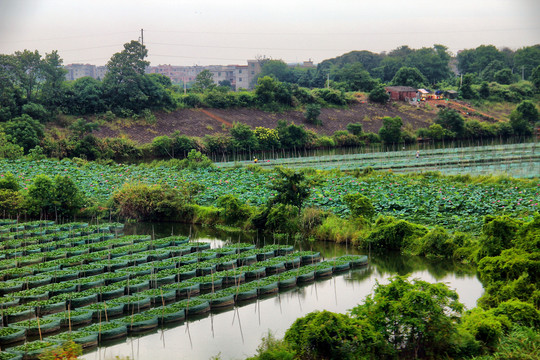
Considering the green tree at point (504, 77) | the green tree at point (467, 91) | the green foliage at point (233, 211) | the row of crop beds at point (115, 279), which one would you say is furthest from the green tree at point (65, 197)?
the green tree at point (504, 77)

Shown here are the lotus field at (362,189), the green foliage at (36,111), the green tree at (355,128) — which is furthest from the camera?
the green tree at (355,128)

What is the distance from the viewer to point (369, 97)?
179 ft

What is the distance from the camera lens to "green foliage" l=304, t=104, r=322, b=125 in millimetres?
47128

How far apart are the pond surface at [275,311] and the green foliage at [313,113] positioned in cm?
2941

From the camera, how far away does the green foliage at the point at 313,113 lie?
47128 millimetres

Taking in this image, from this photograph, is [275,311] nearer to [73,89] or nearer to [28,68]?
[73,89]

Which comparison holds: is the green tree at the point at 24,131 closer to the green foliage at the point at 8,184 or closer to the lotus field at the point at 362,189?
the lotus field at the point at 362,189

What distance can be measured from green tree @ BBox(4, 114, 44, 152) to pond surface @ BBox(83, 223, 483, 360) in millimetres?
19929

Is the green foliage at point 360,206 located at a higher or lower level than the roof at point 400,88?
lower

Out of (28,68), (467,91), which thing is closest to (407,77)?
(467,91)

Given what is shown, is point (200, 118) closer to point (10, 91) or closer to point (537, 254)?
point (10, 91)

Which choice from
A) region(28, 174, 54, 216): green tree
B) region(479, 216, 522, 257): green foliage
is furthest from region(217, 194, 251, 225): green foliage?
region(479, 216, 522, 257): green foliage

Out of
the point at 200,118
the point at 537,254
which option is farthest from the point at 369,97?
the point at 537,254

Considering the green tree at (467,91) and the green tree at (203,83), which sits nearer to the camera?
the green tree at (203,83)
